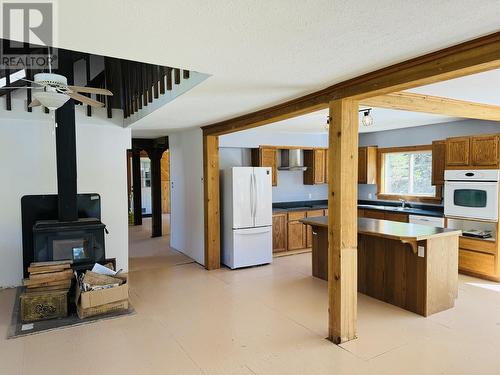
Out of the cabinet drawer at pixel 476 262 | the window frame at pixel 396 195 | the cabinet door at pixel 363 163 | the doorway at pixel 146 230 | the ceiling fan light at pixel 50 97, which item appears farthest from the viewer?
the doorway at pixel 146 230

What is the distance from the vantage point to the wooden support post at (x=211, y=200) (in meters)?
5.60

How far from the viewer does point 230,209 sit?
18.5ft

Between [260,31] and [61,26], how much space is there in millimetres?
1049

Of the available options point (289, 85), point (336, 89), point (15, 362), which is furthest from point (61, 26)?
point (15, 362)

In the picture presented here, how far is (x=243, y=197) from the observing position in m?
5.64

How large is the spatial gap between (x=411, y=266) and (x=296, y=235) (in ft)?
10.0

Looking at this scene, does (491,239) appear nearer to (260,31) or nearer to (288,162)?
(288,162)

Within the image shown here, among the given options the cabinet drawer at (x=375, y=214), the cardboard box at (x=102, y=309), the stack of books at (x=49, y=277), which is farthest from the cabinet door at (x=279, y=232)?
the stack of books at (x=49, y=277)

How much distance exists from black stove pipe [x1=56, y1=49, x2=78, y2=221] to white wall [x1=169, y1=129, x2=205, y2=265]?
2110 millimetres

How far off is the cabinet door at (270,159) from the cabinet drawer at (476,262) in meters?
3.41

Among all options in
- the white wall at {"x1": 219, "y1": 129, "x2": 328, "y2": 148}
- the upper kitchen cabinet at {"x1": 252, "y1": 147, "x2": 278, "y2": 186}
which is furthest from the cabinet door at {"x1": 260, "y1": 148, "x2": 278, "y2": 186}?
the white wall at {"x1": 219, "y1": 129, "x2": 328, "y2": 148}

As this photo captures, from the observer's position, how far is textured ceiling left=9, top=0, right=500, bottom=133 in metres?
1.61

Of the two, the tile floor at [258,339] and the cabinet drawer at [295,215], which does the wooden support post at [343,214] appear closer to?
the tile floor at [258,339]

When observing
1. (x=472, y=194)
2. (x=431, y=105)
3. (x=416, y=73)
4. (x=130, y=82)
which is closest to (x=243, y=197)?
(x=130, y=82)
